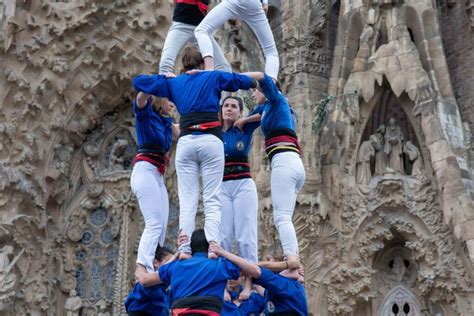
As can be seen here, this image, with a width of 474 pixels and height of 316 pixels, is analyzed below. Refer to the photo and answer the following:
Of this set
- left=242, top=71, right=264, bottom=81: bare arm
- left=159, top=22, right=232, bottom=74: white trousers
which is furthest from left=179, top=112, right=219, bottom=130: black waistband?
left=159, top=22, right=232, bottom=74: white trousers

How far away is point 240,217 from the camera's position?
711 cm

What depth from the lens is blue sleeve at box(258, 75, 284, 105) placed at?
22.8ft

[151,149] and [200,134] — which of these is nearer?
[200,134]

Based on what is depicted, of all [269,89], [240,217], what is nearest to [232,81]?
[269,89]

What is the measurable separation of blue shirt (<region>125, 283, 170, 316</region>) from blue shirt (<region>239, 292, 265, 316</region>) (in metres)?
0.58

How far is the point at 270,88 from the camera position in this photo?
7.01 m

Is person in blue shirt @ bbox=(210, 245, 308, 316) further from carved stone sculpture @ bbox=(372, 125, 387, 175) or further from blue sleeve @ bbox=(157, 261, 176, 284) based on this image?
carved stone sculpture @ bbox=(372, 125, 387, 175)

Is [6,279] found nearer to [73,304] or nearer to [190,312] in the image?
[73,304]

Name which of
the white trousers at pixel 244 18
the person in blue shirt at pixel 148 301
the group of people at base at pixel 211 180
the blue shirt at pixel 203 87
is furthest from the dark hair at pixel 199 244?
the white trousers at pixel 244 18

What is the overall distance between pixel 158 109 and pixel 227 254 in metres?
1.57

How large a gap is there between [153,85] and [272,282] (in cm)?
168

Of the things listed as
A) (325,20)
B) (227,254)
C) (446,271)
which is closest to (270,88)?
(227,254)

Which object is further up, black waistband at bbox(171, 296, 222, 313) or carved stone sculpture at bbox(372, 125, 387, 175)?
carved stone sculpture at bbox(372, 125, 387, 175)

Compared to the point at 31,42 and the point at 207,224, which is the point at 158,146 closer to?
the point at 207,224
